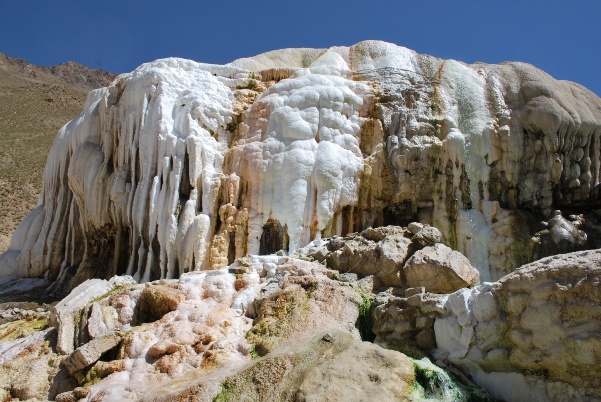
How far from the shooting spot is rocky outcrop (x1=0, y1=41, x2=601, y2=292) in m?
12.1

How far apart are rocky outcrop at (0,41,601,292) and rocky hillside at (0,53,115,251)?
1743 cm

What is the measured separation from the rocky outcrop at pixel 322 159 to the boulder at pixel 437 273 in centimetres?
374

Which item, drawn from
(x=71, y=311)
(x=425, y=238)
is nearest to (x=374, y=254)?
(x=425, y=238)

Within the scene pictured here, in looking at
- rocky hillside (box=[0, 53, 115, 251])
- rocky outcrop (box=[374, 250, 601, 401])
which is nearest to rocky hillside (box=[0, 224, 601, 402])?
rocky outcrop (box=[374, 250, 601, 401])

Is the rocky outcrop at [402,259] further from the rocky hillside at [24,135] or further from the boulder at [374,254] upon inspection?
the rocky hillside at [24,135]

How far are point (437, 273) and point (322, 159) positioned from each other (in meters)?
4.75

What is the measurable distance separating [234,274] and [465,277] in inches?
131

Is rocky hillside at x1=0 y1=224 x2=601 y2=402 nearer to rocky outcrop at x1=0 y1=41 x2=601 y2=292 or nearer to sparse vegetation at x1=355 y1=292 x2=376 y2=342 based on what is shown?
sparse vegetation at x1=355 y1=292 x2=376 y2=342

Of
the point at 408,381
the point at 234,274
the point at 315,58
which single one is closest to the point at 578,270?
the point at 408,381

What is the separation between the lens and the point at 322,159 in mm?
12359

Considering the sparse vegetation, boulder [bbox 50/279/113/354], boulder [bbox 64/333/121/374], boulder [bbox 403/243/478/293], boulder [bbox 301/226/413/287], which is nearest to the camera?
boulder [bbox 64/333/121/374]

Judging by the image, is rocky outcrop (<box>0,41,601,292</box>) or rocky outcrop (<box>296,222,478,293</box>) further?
rocky outcrop (<box>0,41,601,292</box>)

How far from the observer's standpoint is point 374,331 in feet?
24.2

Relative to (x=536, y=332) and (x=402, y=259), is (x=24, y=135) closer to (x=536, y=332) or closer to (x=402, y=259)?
(x=402, y=259)
